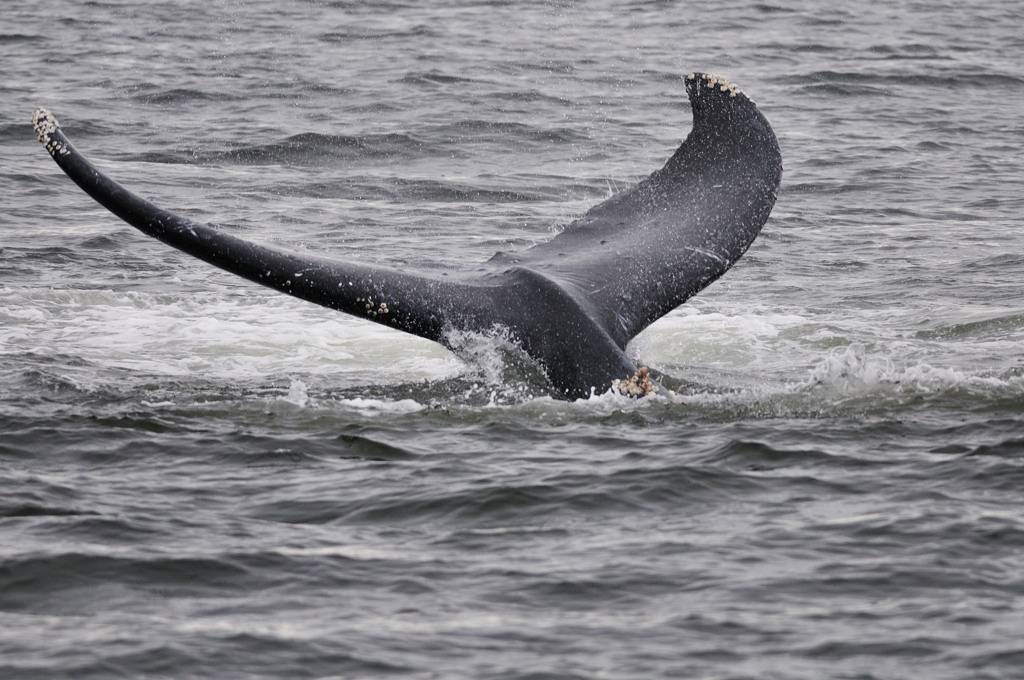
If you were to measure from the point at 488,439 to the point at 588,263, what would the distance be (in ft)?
3.33

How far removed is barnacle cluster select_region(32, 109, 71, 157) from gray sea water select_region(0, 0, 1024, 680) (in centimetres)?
149

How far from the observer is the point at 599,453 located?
28.2 feet

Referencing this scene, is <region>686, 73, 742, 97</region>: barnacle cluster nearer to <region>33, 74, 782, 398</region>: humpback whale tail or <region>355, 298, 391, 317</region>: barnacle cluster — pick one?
<region>33, 74, 782, 398</region>: humpback whale tail

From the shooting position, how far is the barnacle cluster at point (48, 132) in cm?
774

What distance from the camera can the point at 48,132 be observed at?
25.6 ft

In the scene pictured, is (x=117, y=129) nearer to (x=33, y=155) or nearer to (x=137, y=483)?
(x=33, y=155)

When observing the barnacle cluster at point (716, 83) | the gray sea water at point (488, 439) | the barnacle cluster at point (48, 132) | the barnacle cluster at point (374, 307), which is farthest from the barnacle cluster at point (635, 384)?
the barnacle cluster at point (48, 132)

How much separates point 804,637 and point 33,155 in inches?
561

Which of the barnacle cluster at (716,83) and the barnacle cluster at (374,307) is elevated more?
the barnacle cluster at (716,83)

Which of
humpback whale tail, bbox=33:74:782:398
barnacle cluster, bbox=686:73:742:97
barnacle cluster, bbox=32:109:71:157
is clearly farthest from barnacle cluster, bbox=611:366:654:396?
barnacle cluster, bbox=32:109:71:157

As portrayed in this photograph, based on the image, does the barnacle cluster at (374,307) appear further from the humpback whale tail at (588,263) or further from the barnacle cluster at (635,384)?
the barnacle cluster at (635,384)

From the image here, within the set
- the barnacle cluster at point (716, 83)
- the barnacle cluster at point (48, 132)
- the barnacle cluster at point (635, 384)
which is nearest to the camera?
the barnacle cluster at point (48, 132)

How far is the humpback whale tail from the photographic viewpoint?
8102mm

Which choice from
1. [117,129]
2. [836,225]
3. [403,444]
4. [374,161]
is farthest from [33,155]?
[403,444]
